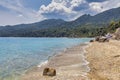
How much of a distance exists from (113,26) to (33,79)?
14935cm

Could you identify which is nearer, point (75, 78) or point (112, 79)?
point (112, 79)

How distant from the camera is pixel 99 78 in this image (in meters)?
19.8

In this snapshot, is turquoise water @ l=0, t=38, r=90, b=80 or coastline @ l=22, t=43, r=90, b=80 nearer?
coastline @ l=22, t=43, r=90, b=80

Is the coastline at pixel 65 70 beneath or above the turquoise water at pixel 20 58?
above

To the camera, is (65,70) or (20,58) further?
(20,58)

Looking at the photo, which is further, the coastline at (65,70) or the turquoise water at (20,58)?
the turquoise water at (20,58)

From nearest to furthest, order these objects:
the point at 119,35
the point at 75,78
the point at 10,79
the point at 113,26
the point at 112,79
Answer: the point at 112,79 < the point at 75,78 < the point at 10,79 < the point at 119,35 < the point at 113,26

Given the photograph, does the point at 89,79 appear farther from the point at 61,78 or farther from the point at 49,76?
the point at 49,76

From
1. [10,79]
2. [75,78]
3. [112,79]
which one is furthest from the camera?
→ [10,79]

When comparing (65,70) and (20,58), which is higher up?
(65,70)

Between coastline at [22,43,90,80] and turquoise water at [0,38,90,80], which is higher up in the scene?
coastline at [22,43,90,80]

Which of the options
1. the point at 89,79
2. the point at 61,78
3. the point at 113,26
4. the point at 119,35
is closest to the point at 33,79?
the point at 61,78

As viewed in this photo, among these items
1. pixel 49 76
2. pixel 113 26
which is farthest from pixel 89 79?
pixel 113 26

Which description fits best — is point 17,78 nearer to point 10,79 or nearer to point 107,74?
point 10,79
